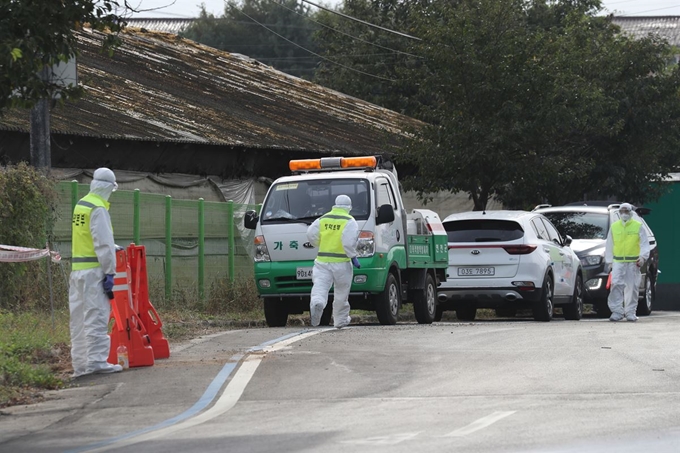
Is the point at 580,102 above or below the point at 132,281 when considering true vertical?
above

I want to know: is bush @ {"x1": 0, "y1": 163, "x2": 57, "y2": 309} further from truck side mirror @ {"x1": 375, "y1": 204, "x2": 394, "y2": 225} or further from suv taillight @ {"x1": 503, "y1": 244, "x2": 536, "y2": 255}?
suv taillight @ {"x1": 503, "y1": 244, "x2": 536, "y2": 255}

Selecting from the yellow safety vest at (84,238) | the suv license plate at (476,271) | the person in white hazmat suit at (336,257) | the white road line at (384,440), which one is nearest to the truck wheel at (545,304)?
the suv license plate at (476,271)

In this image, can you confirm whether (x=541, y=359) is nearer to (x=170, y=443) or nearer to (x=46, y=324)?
(x=170, y=443)

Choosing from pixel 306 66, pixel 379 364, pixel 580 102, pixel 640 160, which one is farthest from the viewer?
pixel 306 66

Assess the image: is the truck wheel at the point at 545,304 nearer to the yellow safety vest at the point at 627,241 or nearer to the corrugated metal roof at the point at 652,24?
the yellow safety vest at the point at 627,241

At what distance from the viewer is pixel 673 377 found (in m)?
11.1

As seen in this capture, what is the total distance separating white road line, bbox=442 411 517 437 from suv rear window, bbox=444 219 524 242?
11.5m

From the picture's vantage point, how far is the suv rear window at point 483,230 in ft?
66.8

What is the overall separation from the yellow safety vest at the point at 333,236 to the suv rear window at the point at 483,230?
3983mm

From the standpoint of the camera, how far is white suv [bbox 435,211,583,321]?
66.2 feet

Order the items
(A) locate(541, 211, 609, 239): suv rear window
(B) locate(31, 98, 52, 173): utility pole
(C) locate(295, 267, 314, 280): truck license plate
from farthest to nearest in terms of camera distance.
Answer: (A) locate(541, 211, 609, 239): suv rear window < (C) locate(295, 267, 314, 280): truck license plate < (B) locate(31, 98, 52, 173): utility pole

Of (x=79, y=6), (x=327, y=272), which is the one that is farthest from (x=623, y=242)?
(x=79, y=6)

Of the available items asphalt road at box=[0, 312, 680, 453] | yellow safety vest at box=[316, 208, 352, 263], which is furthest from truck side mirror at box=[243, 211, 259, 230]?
asphalt road at box=[0, 312, 680, 453]

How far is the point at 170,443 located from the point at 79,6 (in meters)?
5.01
